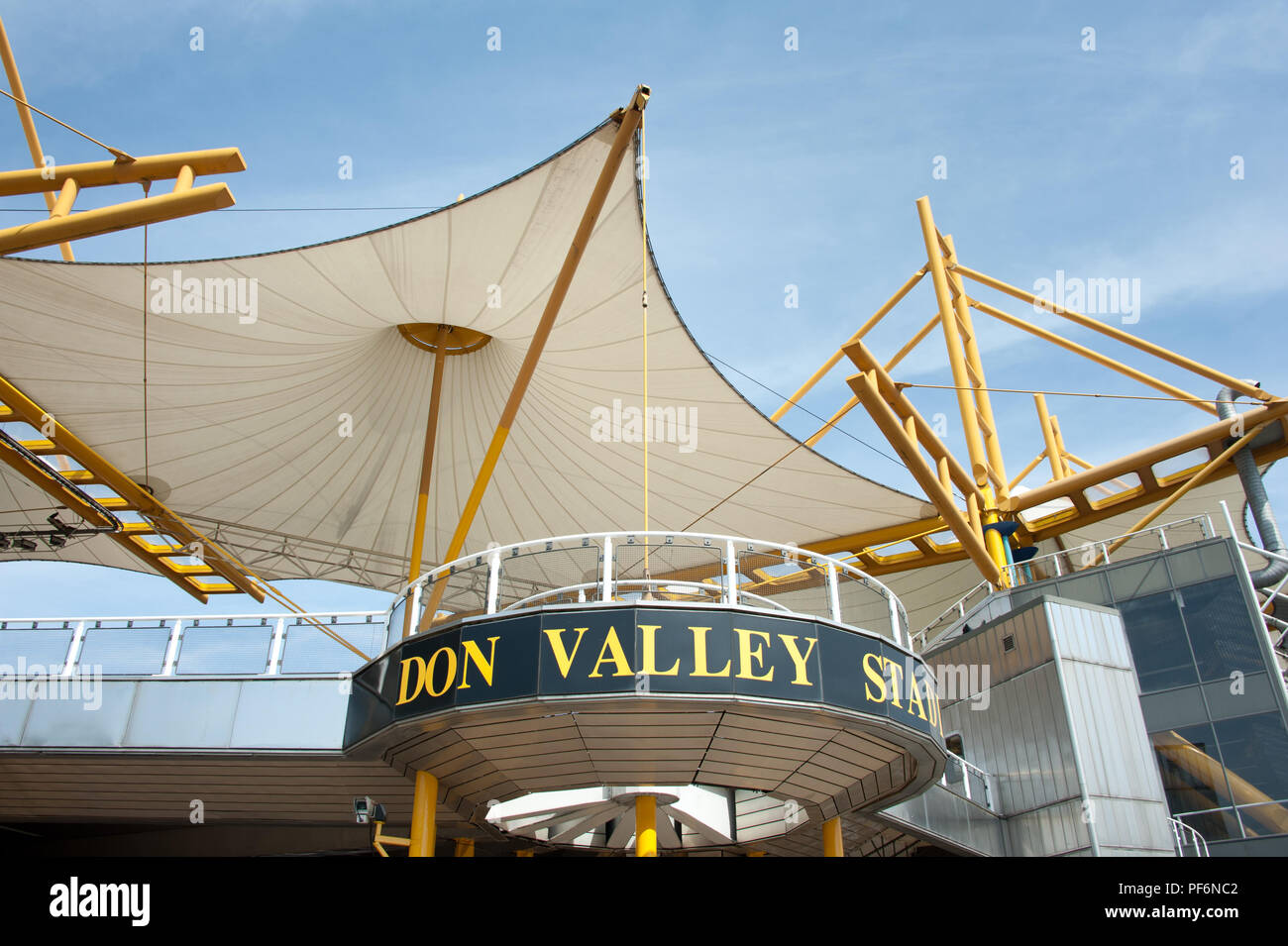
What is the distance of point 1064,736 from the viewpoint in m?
16.0

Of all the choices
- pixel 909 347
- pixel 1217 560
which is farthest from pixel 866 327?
pixel 1217 560

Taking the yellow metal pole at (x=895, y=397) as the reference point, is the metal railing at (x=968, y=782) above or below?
below

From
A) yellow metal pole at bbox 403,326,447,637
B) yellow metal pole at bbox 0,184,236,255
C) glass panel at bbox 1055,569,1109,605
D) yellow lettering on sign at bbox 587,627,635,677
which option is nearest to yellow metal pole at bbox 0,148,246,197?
yellow metal pole at bbox 0,184,236,255

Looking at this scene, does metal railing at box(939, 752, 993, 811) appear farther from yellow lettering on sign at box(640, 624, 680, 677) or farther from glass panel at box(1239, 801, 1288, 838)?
yellow lettering on sign at box(640, 624, 680, 677)

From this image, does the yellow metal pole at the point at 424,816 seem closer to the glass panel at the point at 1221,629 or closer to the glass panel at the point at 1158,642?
the glass panel at the point at 1158,642

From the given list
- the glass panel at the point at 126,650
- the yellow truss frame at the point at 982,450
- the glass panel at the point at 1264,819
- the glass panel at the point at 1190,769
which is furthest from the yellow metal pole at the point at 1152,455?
the glass panel at the point at 126,650

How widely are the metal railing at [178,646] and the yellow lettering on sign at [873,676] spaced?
7.49 metres

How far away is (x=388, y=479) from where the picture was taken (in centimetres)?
2186

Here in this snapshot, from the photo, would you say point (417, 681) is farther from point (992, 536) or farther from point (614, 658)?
point (992, 536)

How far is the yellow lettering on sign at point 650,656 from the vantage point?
388 inches

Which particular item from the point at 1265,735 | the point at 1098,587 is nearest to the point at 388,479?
the point at 1098,587
